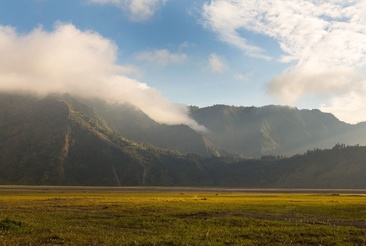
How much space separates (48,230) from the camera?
35.2m

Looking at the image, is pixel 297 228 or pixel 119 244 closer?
pixel 119 244

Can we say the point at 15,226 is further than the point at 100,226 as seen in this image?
→ No

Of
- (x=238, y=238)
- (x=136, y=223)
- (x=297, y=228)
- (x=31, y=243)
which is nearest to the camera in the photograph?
(x=31, y=243)

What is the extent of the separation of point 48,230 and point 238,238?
18.4 metres

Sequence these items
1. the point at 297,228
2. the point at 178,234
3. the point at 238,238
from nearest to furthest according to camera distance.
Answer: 1. the point at 238,238
2. the point at 178,234
3. the point at 297,228

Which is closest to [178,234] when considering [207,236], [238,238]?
[207,236]

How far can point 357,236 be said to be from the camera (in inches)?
1318

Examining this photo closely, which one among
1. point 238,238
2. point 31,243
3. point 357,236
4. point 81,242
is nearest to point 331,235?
point 357,236

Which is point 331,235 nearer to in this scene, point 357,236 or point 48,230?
point 357,236

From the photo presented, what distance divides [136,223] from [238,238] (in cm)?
1520

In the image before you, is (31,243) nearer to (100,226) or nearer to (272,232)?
(100,226)

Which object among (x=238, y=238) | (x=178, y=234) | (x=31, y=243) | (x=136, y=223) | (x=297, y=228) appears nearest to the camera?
(x=31, y=243)

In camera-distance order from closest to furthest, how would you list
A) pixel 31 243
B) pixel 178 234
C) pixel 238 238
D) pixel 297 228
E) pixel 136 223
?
pixel 31 243 < pixel 238 238 < pixel 178 234 < pixel 297 228 < pixel 136 223

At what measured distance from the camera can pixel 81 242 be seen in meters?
29.3
